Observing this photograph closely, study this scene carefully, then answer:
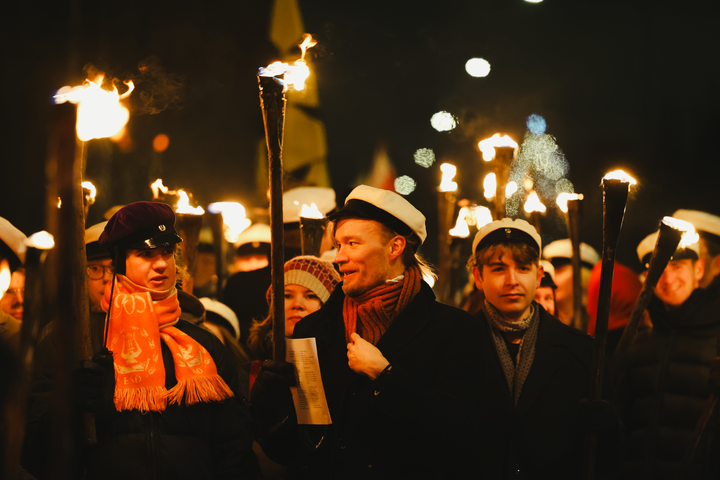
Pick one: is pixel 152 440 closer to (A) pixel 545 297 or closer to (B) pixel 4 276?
(B) pixel 4 276

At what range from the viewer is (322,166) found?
57.4 ft

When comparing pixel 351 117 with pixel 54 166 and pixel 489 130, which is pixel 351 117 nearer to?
pixel 489 130

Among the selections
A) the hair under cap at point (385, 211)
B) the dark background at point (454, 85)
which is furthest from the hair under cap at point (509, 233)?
the dark background at point (454, 85)

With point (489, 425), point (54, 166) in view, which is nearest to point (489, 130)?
point (489, 425)

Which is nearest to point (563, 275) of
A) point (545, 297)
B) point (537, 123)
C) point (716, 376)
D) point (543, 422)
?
point (545, 297)

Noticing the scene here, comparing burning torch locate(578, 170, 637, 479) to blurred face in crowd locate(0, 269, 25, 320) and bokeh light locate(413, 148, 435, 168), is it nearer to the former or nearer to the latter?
blurred face in crowd locate(0, 269, 25, 320)

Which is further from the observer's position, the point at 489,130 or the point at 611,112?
the point at 489,130

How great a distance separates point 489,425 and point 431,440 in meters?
0.78

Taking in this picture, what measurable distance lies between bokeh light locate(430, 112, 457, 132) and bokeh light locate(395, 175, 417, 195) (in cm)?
156

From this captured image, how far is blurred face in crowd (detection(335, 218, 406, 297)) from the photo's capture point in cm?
301

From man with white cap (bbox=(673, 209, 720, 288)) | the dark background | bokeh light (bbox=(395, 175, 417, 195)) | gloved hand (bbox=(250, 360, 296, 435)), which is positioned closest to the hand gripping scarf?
gloved hand (bbox=(250, 360, 296, 435))

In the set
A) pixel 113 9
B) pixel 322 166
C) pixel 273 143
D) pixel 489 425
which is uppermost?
pixel 113 9

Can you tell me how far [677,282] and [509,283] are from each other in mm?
2263

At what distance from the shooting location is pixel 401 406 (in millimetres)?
2547
